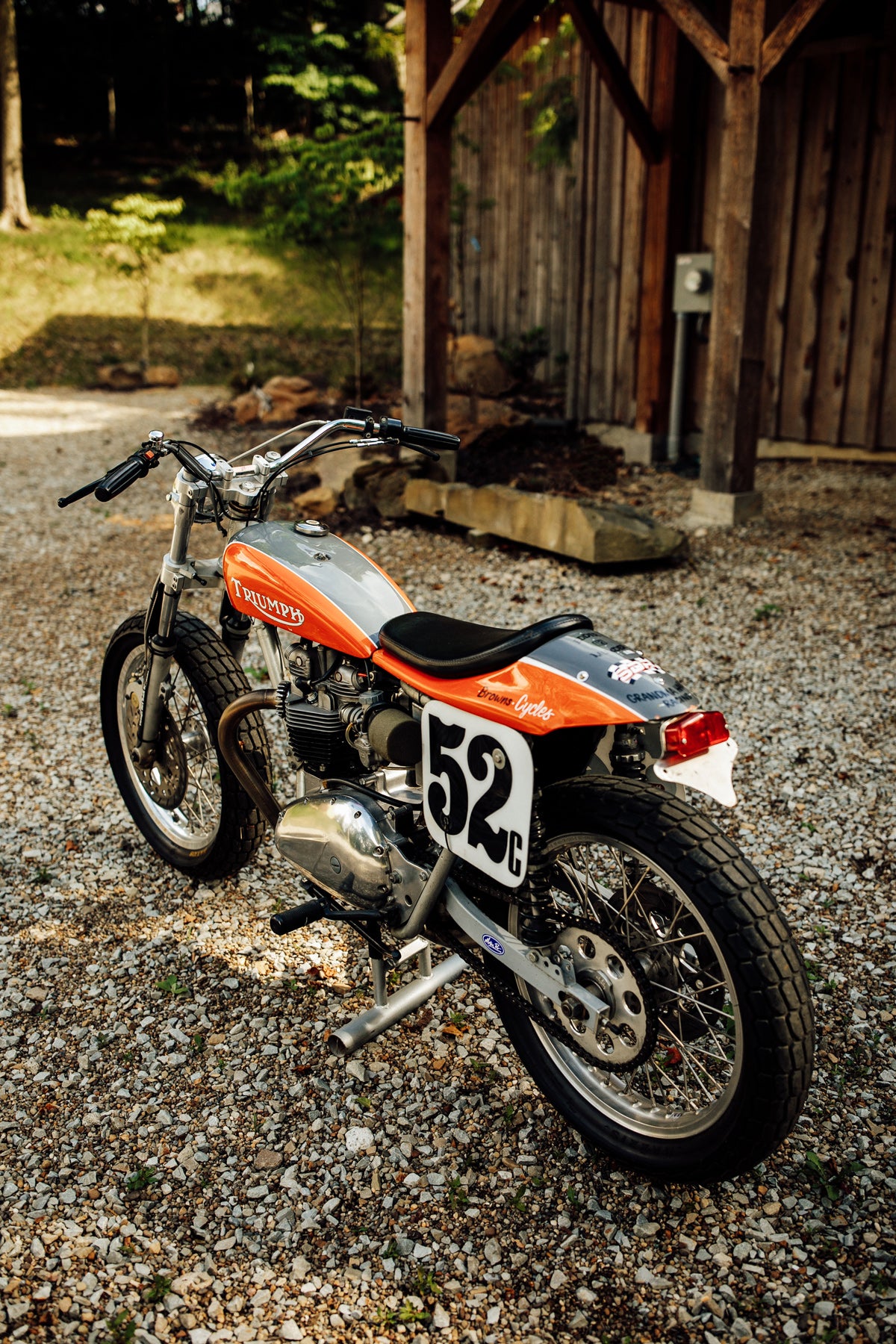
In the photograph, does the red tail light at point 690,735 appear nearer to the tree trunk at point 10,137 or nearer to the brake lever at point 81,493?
the brake lever at point 81,493

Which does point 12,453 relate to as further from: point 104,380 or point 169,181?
point 169,181

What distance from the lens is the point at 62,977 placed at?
2643 mm

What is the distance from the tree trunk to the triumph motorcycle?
16.8 meters

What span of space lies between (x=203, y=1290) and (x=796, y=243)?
305 inches

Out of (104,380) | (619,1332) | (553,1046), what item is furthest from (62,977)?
(104,380)

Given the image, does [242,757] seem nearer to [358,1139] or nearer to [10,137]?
[358,1139]

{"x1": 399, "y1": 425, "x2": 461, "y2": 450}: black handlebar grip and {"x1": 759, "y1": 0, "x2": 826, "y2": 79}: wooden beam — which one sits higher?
{"x1": 759, "y1": 0, "x2": 826, "y2": 79}: wooden beam

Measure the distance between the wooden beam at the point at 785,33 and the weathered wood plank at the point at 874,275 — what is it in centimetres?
184

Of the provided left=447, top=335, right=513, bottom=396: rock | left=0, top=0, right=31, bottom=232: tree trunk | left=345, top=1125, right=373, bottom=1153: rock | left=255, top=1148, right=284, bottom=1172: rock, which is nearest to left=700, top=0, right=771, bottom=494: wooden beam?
left=345, top=1125, right=373, bottom=1153: rock

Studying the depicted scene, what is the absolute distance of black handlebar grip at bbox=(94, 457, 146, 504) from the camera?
2447 millimetres

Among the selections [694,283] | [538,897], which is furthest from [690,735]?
[694,283]

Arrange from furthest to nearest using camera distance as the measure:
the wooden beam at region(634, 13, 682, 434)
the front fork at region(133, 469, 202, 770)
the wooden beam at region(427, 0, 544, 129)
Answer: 1. the wooden beam at region(634, 13, 682, 434)
2. the wooden beam at region(427, 0, 544, 129)
3. the front fork at region(133, 469, 202, 770)

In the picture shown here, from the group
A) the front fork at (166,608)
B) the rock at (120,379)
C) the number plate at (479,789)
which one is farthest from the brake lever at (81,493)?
the rock at (120,379)

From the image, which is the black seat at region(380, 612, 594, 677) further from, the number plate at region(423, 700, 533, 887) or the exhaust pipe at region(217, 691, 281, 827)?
the exhaust pipe at region(217, 691, 281, 827)
